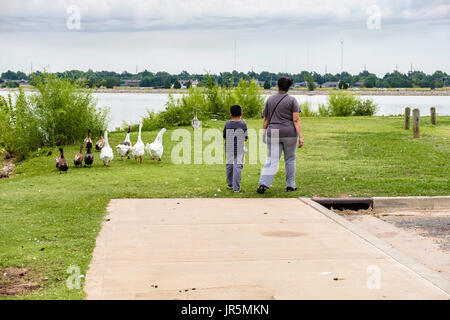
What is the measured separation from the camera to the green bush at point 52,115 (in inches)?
871

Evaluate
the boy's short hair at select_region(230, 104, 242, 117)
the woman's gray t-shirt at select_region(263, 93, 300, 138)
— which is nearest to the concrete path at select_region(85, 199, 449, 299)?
the woman's gray t-shirt at select_region(263, 93, 300, 138)

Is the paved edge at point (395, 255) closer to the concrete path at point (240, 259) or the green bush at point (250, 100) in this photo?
the concrete path at point (240, 259)

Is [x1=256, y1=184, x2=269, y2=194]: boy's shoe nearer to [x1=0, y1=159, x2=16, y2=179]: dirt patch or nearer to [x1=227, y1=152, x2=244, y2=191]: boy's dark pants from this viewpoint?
[x1=227, y1=152, x2=244, y2=191]: boy's dark pants

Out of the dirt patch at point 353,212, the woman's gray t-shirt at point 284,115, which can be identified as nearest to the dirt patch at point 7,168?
the woman's gray t-shirt at point 284,115

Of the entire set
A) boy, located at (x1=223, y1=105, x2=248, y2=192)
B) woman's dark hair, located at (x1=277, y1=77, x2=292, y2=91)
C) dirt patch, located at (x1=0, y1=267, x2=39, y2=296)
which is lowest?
dirt patch, located at (x1=0, y1=267, x2=39, y2=296)

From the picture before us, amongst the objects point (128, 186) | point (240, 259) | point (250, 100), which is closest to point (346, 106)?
point (250, 100)

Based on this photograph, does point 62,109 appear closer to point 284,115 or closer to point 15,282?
point 284,115

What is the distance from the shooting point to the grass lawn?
7.43m

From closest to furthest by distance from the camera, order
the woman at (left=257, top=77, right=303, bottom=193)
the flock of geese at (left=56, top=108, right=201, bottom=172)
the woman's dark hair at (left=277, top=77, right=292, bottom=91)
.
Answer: the woman at (left=257, top=77, right=303, bottom=193) → the woman's dark hair at (left=277, top=77, right=292, bottom=91) → the flock of geese at (left=56, top=108, right=201, bottom=172)

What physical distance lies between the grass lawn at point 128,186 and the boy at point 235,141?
1.36 ft

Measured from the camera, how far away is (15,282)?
20.8ft

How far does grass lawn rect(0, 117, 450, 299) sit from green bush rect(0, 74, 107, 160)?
145 centimetres

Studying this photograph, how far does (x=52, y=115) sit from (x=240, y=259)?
1632cm

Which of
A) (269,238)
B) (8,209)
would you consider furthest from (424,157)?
(8,209)
